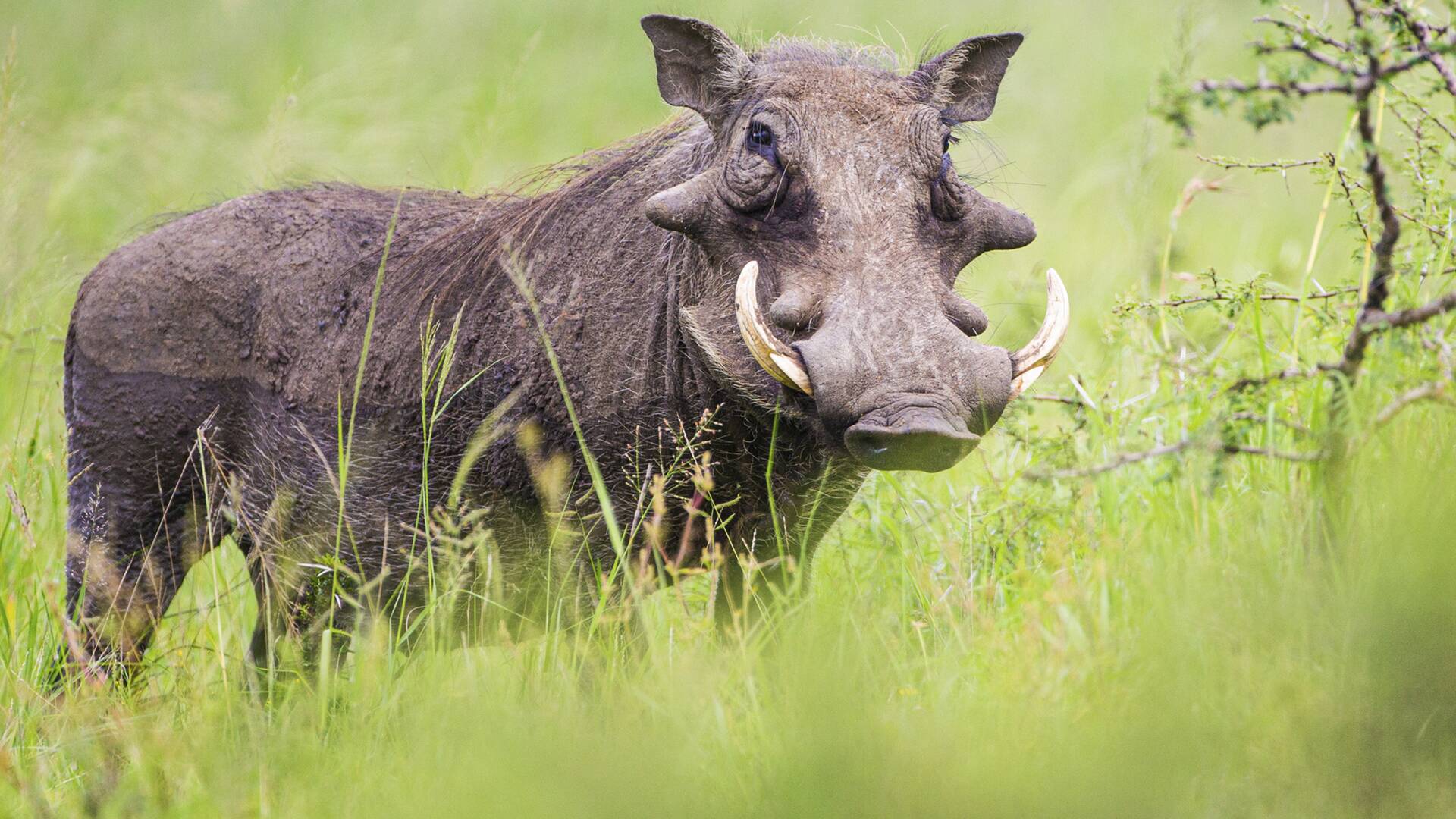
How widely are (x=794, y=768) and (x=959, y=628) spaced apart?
0.89 metres

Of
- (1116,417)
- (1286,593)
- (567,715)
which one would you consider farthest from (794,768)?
(1116,417)

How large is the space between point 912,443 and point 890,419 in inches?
2.1

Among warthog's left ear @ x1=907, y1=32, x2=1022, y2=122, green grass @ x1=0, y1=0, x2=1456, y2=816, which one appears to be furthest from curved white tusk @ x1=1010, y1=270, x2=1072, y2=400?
warthog's left ear @ x1=907, y1=32, x2=1022, y2=122

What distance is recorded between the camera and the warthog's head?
2.40 meters

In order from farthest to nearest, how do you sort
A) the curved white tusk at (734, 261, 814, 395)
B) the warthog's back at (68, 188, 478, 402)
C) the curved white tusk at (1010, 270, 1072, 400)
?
the warthog's back at (68, 188, 478, 402) → the curved white tusk at (1010, 270, 1072, 400) → the curved white tusk at (734, 261, 814, 395)

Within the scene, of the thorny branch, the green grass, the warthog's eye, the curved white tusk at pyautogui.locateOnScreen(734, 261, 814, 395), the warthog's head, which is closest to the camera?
the green grass

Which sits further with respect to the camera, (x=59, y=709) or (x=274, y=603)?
(x=274, y=603)

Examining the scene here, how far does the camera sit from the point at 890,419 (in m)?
2.31

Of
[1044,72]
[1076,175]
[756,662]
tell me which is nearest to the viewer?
[756,662]

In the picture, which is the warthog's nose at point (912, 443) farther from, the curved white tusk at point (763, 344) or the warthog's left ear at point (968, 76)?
the warthog's left ear at point (968, 76)

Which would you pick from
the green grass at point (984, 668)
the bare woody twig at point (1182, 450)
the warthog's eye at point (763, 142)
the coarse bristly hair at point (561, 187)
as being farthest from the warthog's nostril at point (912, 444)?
the coarse bristly hair at point (561, 187)

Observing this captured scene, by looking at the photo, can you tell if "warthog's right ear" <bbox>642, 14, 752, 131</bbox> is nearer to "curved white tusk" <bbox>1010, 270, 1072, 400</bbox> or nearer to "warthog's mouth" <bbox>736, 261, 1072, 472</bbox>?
"warthog's mouth" <bbox>736, 261, 1072, 472</bbox>

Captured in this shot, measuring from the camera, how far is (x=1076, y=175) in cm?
842

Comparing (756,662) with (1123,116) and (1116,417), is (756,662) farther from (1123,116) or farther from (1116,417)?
(1123,116)
